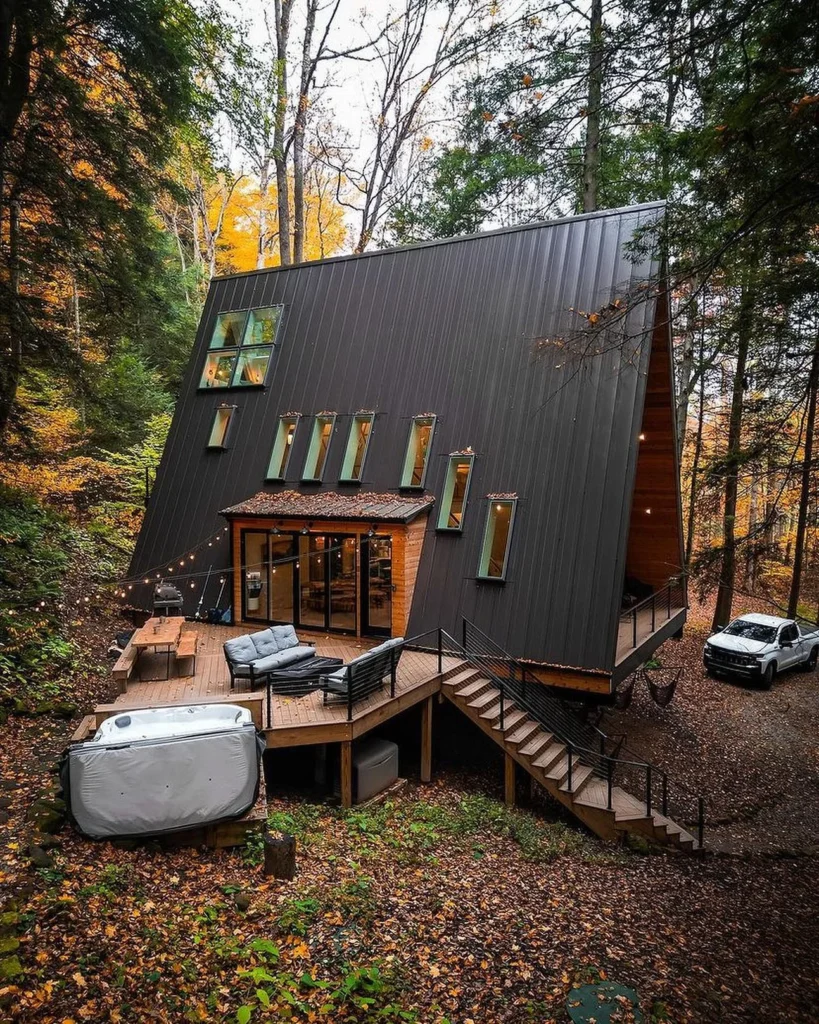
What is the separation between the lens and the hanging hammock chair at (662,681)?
1123 centimetres

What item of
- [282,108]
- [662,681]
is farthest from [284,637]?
[282,108]

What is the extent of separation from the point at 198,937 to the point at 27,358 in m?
8.57

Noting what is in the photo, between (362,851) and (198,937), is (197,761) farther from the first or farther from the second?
(362,851)

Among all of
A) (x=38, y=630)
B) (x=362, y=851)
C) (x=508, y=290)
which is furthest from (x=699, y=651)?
(x=38, y=630)

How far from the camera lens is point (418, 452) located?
11477 millimetres

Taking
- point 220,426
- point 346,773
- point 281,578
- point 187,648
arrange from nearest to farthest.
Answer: point 346,773
point 187,648
point 281,578
point 220,426

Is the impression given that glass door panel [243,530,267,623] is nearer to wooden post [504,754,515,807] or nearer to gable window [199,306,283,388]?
gable window [199,306,283,388]

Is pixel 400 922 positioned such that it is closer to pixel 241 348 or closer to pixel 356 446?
pixel 356 446

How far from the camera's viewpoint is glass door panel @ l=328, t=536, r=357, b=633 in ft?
35.9

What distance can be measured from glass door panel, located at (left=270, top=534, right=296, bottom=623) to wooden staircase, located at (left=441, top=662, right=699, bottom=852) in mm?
4216

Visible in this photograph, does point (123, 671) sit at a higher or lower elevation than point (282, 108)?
lower

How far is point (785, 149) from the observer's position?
13.8 ft

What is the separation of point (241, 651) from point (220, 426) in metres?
7.06

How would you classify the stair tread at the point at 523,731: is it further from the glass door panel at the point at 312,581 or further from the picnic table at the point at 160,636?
the picnic table at the point at 160,636
